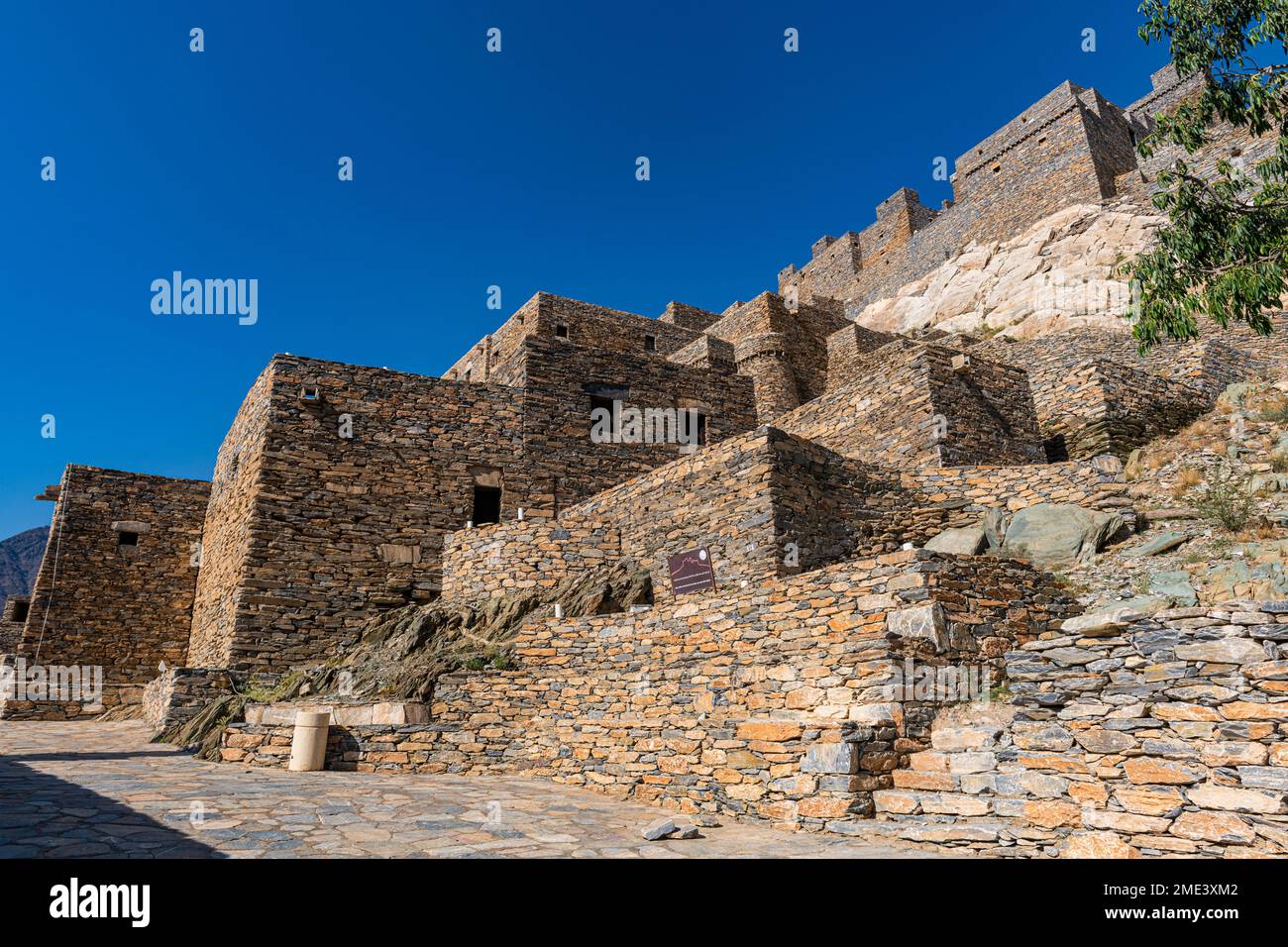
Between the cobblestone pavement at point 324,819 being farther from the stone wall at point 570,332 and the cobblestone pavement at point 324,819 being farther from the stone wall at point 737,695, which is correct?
the stone wall at point 570,332

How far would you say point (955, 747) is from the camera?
6.77 m

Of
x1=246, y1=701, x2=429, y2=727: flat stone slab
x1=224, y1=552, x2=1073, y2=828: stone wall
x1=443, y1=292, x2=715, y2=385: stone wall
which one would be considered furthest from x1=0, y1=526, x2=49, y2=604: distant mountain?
x1=224, y1=552, x2=1073, y2=828: stone wall

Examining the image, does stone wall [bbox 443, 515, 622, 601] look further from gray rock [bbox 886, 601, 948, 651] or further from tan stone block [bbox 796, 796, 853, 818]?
tan stone block [bbox 796, 796, 853, 818]

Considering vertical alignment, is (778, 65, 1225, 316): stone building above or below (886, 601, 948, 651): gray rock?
above

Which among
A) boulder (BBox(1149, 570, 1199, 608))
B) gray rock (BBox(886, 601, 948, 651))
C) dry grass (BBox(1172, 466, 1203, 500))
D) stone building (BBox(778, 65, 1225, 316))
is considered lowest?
gray rock (BBox(886, 601, 948, 651))

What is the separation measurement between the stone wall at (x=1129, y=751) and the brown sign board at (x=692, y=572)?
218 inches

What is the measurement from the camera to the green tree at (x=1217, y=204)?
853cm

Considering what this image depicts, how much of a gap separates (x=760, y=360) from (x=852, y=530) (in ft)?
38.2

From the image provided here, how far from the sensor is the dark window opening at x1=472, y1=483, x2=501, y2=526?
16750mm

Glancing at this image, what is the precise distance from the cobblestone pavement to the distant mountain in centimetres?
9065

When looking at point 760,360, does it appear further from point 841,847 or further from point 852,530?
point 841,847

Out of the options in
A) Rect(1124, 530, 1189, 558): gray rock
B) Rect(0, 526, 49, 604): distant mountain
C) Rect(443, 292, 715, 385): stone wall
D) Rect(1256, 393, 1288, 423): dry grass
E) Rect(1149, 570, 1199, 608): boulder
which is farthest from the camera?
Rect(0, 526, 49, 604): distant mountain

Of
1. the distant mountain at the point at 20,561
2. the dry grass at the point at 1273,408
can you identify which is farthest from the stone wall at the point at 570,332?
the distant mountain at the point at 20,561

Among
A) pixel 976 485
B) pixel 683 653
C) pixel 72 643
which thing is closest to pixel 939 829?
pixel 683 653
